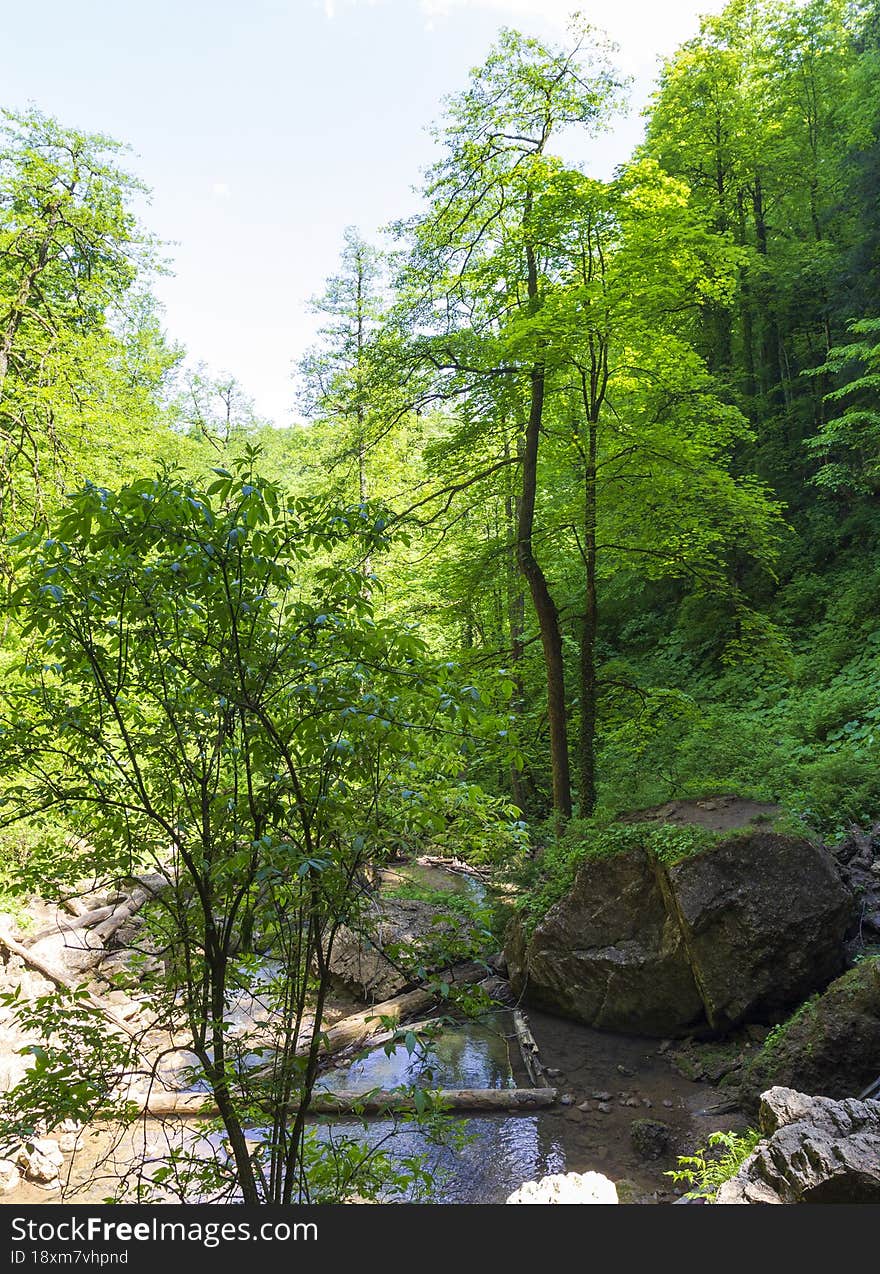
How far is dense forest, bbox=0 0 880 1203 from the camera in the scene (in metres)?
2.63

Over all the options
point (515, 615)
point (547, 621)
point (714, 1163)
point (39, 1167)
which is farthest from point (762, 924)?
point (515, 615)

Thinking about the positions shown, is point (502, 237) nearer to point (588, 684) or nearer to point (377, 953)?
point (588, 684)

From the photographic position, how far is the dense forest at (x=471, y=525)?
2627mm

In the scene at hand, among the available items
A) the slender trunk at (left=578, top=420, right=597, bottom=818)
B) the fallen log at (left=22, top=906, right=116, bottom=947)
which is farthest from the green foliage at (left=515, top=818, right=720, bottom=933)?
the fallen log at (left=22, top=906, right=116, bottom=947)

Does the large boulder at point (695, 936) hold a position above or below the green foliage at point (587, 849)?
below

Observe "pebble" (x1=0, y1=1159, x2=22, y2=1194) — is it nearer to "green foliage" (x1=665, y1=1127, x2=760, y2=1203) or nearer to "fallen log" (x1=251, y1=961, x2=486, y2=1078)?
"fallen log" (x1=251, y1=961, x2=486, y2=1078)

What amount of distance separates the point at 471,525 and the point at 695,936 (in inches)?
378

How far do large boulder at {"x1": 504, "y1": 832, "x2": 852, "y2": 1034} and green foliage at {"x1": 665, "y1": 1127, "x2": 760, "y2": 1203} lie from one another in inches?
62.3

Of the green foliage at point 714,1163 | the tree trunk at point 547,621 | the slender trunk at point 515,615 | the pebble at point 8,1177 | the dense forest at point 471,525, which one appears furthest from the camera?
the slender trunk at point 515,615

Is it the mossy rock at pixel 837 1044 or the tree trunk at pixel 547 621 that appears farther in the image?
the tree trunk at pixel 547 621

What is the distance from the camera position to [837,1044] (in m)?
5.29

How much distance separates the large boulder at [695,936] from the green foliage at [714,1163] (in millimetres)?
1581

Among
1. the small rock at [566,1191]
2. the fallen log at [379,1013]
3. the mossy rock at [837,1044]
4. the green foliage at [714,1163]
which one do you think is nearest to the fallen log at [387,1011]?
the fallen log at [379,1013]

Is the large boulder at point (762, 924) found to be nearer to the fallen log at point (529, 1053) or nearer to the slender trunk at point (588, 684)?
the fallen log at point (529, 1053)
